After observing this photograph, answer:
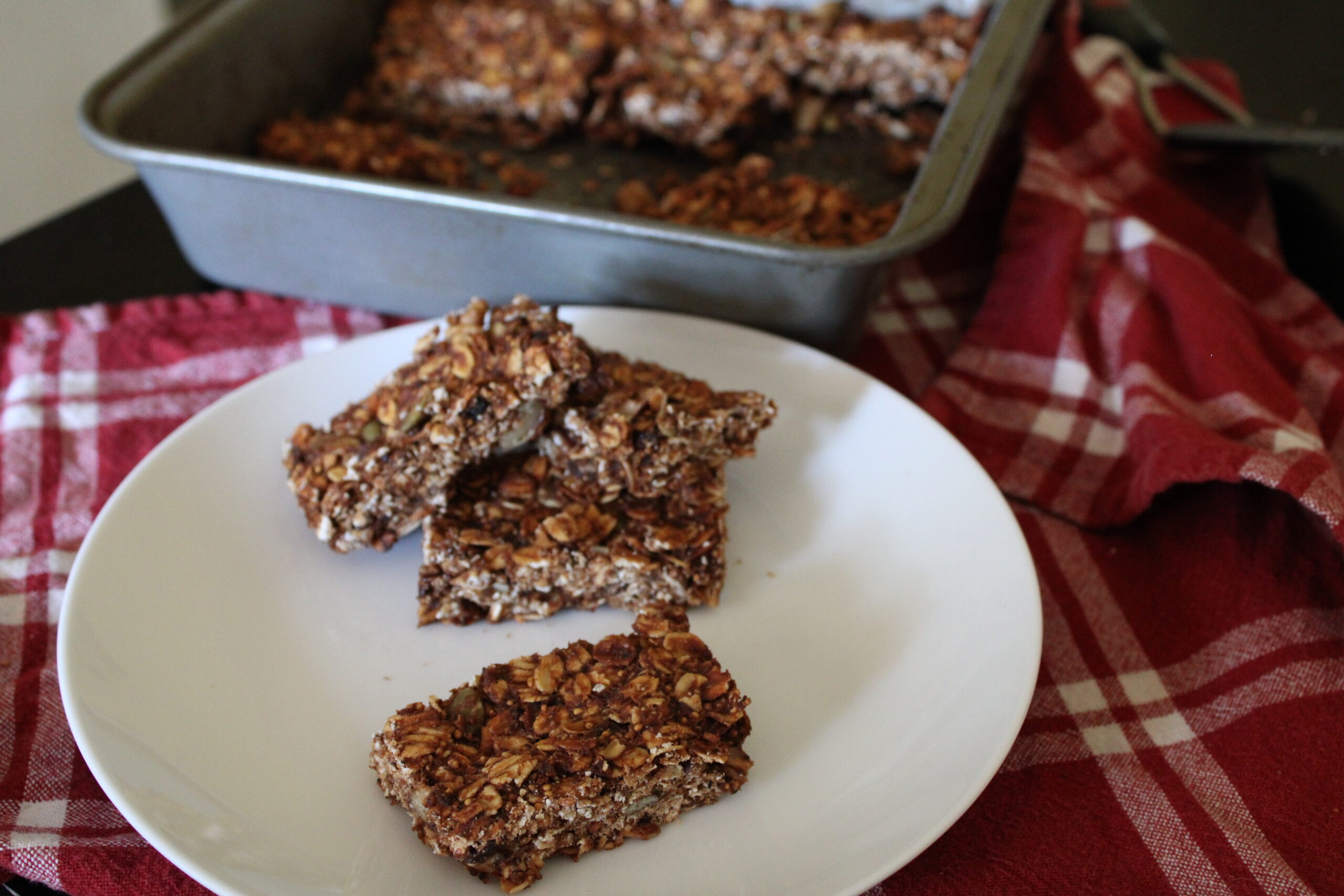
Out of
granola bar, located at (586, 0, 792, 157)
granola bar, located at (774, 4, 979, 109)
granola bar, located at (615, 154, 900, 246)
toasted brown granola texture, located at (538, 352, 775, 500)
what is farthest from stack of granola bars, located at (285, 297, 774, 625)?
granola bar, located at (774, 4, 979, 109)

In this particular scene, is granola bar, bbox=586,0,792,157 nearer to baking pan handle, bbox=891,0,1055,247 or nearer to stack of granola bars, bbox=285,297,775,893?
baking pan handle, bbox=891,0,1055,247

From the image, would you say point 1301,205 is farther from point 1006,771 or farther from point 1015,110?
point 1006,771

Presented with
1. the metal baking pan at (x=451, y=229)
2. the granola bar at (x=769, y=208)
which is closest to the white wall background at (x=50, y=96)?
the metal baking pan at (x=451, y=229)

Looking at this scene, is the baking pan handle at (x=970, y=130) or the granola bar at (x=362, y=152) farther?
the granola bar at (x=362, y=152)

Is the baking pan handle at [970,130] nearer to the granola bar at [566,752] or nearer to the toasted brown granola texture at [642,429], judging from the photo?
the toasted brown granola texture at [642,429]

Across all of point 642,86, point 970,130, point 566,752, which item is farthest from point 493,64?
point 566,752

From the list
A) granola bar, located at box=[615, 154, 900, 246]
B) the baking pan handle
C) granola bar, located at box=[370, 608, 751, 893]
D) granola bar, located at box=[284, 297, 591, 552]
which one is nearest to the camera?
granola bar, located at box=[370, 608, 751, 893]
